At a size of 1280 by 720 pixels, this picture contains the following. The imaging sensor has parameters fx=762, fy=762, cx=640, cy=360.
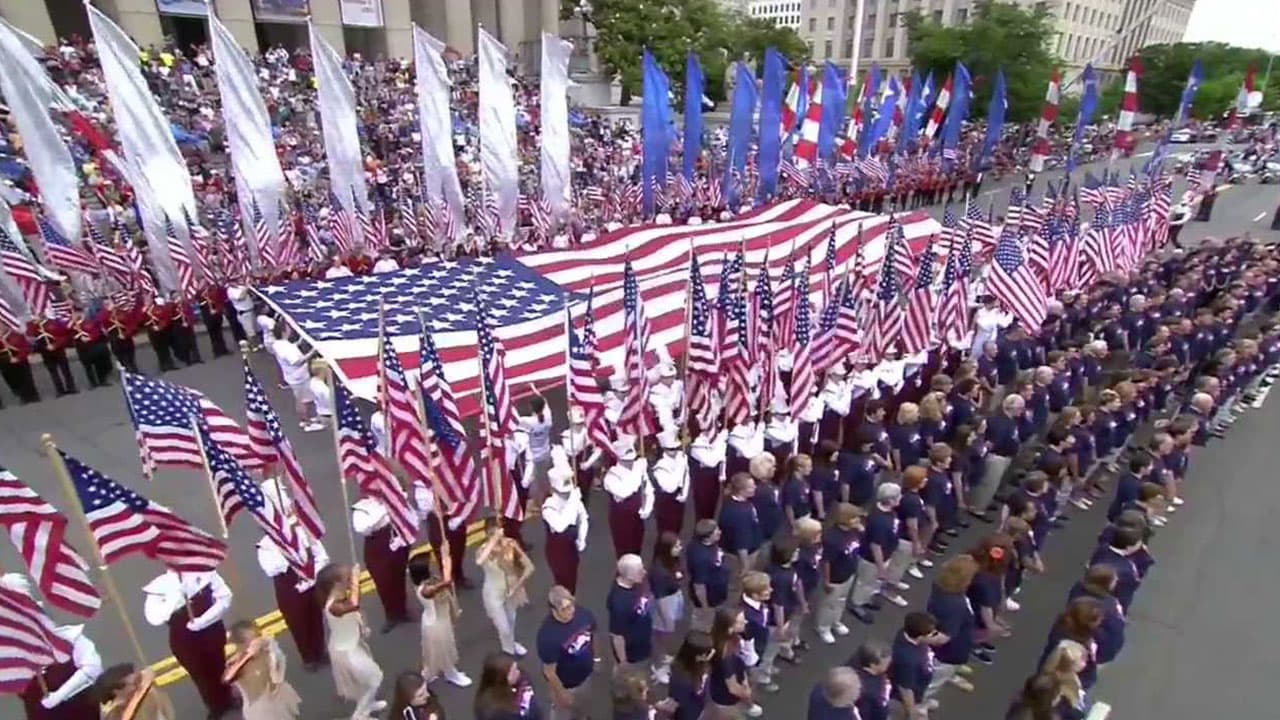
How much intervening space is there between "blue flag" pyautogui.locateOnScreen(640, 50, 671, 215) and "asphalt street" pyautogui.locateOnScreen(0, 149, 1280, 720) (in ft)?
20.7

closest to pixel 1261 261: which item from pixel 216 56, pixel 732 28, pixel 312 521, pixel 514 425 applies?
pixel 514 425

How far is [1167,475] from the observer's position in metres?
6.77

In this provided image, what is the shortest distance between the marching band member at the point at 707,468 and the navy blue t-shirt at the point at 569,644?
2.55m

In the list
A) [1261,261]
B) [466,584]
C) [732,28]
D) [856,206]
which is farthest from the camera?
[732,28]

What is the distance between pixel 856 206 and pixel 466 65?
18.0 metres

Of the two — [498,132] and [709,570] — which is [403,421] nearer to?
[709,570]

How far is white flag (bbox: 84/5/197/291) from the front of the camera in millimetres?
9273

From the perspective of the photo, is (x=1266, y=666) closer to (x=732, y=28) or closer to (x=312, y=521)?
(x=312, y=521)

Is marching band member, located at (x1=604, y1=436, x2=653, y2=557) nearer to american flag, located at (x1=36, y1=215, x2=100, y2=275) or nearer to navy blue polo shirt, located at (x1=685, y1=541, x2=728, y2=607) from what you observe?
navy blue polo shirt, located at (x1=685, y1=541, x2=728, y2=607)

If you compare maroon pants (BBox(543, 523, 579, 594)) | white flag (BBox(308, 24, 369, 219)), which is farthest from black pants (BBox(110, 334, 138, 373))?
maroon pants (BBox(543, 523, 579, 594))

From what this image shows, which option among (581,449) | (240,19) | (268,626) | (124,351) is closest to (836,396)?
(581,449)

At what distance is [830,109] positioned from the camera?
Result: 17266mm

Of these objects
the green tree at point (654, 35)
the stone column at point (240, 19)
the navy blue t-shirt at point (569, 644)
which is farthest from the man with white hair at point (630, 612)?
the green tree at point (654, 35)

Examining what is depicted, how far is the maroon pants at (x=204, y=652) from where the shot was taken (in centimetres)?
482
